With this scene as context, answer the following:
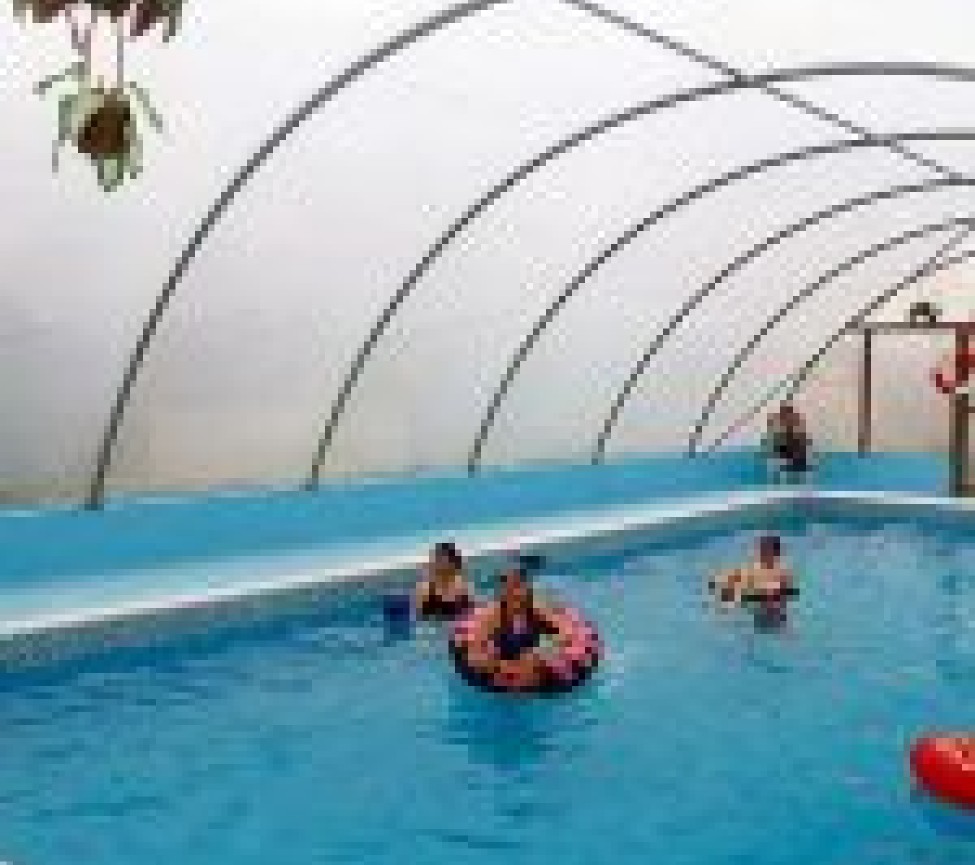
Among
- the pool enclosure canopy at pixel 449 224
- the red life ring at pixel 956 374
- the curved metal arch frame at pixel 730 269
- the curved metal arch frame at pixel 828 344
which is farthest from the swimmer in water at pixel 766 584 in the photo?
the red life ring at pixel 956 374

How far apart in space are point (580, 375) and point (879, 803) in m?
10.8

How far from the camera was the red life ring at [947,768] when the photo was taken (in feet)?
28.7

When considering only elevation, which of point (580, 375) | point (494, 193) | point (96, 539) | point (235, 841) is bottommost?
point (235, 841)

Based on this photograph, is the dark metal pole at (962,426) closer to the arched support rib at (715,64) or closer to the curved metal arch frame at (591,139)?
the curved metal arch frame at (591,139)

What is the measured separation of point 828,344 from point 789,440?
149 cm

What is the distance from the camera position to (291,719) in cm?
1070

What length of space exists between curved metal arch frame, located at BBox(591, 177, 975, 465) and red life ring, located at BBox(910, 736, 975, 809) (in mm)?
8204

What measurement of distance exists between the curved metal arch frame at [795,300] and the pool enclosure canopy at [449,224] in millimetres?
99

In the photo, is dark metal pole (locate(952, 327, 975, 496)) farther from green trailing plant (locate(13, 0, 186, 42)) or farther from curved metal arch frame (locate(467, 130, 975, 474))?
green trailing plant (locate(13, 0, 186, 42))

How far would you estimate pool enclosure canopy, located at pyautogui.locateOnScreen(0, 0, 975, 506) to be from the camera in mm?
11508

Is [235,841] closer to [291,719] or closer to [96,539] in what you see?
[291,719]

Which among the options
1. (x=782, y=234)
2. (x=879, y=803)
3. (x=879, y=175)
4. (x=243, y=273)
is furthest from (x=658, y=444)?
(x=879, y=803)

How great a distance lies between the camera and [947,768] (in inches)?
348

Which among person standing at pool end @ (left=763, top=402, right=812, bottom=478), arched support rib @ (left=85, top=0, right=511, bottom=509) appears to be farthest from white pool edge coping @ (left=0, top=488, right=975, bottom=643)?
arched support rib @ (left=85, top=0, right=511, bottom=509)
